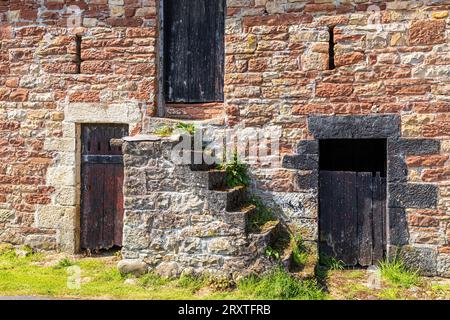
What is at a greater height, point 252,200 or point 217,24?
point 217,24

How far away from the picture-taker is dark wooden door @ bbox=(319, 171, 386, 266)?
5539mm

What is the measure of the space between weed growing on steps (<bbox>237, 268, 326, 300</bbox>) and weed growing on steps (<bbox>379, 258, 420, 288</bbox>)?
3.35ft

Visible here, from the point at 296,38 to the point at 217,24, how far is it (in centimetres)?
131

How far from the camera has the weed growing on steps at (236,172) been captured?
5.58 metres

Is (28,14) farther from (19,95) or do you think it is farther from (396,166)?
(396,166)

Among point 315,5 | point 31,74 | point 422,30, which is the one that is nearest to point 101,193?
point 31,74

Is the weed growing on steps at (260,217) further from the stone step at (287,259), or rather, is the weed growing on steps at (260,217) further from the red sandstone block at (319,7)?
the red sandstone block at (319,7)

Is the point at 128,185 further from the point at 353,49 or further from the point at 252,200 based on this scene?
the point at 353,49

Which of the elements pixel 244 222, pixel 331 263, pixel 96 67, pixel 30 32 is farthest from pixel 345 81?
pixel 30 32

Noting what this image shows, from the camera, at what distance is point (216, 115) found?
6.15 meters

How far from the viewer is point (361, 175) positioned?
559cm

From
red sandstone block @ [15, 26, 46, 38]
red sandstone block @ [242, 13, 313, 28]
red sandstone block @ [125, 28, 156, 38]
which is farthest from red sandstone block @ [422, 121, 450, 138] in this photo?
red sandstone block @ [15, 26, 46, 38]

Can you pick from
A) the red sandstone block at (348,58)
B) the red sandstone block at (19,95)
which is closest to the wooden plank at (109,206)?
the red sandstone block at (19,95)

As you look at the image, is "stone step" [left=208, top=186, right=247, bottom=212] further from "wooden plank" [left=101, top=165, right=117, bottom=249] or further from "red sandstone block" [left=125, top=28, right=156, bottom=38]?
"red sandstone block" [left=125, top=28, right=156, bottom=38]
